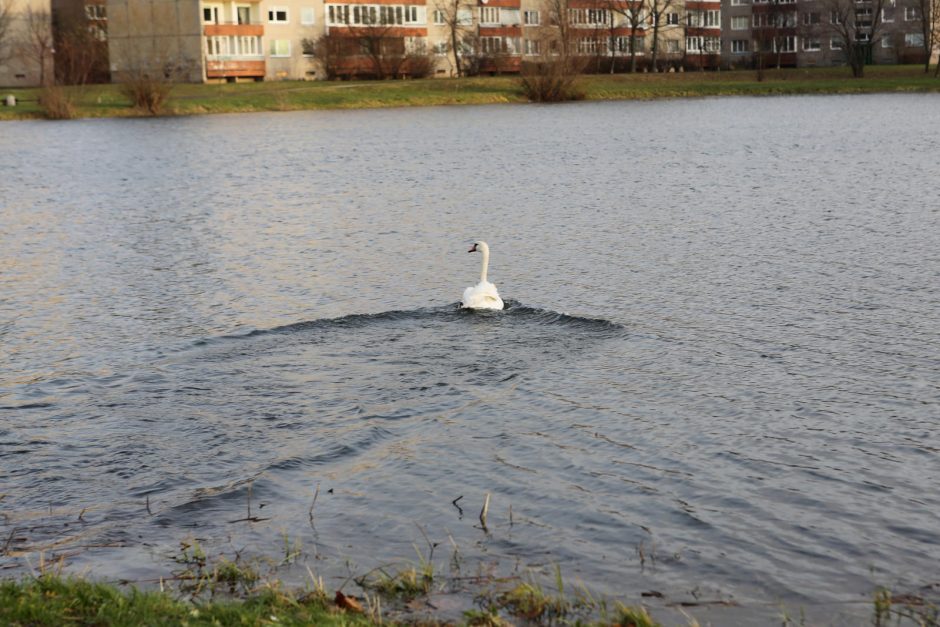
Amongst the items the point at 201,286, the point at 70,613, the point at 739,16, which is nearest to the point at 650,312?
the point at 201,286

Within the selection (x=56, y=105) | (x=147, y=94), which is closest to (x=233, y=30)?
(x=147, y=94)

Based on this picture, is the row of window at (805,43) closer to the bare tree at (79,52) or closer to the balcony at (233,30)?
the balcony at (233,30)

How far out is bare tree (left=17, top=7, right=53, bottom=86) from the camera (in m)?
90.3

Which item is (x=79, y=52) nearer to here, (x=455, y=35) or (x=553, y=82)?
(x=455, y=35)

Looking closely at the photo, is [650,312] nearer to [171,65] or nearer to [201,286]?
[201,286]

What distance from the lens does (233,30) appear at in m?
98.7

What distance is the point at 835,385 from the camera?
13398 millimetres

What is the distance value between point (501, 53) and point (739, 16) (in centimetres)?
3851

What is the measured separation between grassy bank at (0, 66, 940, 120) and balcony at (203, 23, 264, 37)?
26.5 feet

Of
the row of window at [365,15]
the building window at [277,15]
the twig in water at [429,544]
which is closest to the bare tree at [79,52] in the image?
the building window at [277,15]

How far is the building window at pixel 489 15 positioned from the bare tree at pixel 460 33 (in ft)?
6.41

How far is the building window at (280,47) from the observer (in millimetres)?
102438

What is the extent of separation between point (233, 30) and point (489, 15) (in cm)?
2976

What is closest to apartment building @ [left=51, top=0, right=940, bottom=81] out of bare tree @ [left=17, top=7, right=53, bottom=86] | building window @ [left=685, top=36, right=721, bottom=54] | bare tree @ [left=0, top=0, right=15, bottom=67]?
building window @ [left=685, top=36, right=721, bottom=54]
